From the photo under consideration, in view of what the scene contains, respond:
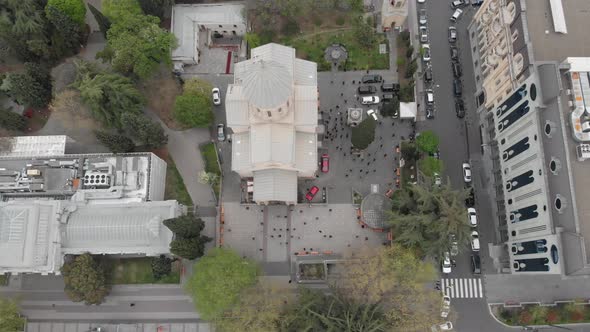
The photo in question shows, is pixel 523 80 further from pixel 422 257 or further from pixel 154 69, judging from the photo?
pixel 154 69

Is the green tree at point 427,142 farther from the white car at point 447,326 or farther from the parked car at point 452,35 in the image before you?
the white car at point 447,326

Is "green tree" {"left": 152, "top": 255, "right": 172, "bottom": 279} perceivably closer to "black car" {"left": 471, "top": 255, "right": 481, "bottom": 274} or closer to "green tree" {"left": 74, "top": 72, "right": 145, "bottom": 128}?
"green tree" {"left": 74, "top": 72, "right": 145, "bottom": 128}

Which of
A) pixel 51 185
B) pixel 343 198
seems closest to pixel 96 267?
pixel 51 185

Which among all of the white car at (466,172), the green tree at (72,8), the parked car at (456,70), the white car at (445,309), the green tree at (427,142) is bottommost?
the white car at (445,309)

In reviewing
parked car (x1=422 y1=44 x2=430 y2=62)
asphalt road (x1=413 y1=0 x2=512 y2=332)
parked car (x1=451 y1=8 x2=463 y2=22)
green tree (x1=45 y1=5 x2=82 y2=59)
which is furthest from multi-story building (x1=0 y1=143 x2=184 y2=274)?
parked car (x1=451 y1=8 x2=463 y2=22)

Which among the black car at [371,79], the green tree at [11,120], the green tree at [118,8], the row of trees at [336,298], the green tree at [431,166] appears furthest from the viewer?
the black car at [371,79]

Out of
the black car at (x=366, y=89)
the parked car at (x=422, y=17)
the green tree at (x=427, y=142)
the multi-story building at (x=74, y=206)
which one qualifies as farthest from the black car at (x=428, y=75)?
the multi-story building at (x=74, y=206)

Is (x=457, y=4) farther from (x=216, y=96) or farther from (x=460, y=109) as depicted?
(x=216, y=96)
